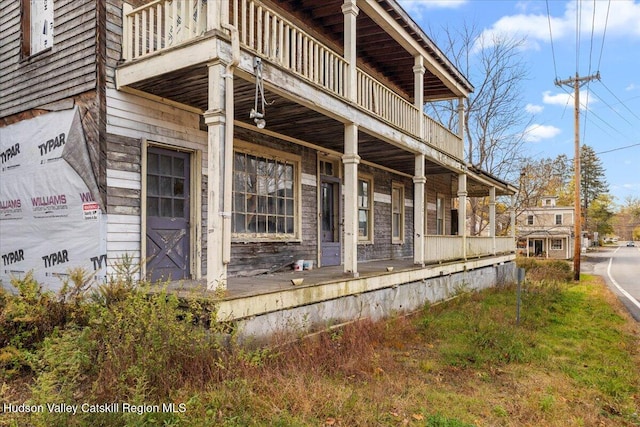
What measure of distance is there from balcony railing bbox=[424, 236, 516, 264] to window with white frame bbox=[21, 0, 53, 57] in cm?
822

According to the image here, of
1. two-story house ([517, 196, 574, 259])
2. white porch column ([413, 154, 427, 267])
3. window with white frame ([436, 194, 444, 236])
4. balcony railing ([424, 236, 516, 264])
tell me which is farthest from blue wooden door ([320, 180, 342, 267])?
two-story house ([517, 196, 574, 259])

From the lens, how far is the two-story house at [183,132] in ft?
17.8

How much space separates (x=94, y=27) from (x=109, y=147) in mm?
1674

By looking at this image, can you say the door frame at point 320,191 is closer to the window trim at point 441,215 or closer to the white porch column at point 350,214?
the white porch column at point 350,214

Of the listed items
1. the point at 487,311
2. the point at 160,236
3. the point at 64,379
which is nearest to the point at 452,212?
the point at 487,311

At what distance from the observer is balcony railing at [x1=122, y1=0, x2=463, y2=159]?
5.46m

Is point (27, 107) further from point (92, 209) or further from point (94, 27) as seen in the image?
point (92, 209)

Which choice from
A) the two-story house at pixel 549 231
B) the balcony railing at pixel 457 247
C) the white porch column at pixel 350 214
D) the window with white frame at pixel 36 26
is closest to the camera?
the window with white frame at pixel 36 26

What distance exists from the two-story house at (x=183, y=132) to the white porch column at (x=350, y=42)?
0.03 meters

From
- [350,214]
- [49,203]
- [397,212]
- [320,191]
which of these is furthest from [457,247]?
[49,203]

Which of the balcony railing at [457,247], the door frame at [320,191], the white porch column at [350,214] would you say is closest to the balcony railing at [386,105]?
the white porch column at [350,214]

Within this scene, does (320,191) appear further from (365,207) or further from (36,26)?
(36,26)

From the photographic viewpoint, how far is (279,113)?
7234 mm

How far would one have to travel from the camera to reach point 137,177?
6137 millimetres
